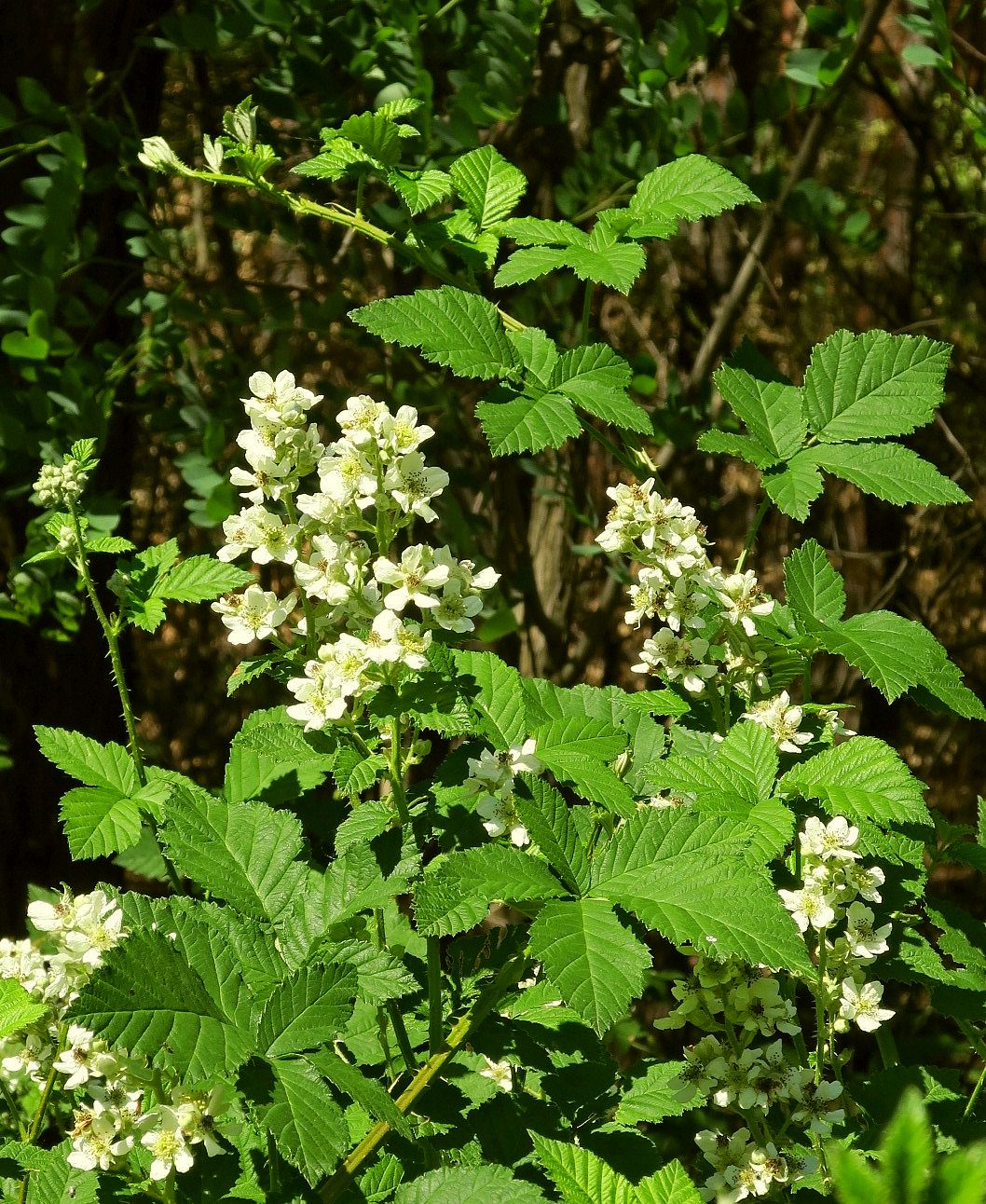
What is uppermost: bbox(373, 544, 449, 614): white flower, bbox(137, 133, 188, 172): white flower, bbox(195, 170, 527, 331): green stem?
Result: bbox(195, 170, 527, 331): green stem

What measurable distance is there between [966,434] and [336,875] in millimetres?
2960

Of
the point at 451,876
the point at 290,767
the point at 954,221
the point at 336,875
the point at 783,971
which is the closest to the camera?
the point at 451,876

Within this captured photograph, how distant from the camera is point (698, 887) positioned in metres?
0.83

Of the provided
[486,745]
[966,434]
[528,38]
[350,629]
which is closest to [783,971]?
[486,745]

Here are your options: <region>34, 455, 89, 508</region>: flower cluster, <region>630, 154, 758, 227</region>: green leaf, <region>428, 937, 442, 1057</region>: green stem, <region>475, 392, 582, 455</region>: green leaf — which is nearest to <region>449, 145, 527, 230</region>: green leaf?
<region>630, 154, 758, 227</region>: green leaf

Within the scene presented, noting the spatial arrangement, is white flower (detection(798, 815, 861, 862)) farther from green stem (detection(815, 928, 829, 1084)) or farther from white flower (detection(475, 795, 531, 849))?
white flower (detection(475, 795, 531, 849))

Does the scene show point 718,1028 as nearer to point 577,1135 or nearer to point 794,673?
point 577,1135

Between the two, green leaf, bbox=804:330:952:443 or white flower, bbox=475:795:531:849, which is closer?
white flower, bbox=475:795:531:849

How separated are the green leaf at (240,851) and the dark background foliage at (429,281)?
94cm

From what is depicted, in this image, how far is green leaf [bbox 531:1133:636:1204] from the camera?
0.71 metres

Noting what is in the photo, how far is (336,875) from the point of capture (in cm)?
96

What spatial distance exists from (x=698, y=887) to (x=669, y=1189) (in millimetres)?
197

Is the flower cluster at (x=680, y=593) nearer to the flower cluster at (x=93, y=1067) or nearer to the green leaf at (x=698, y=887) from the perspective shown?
the green leaf at (x=698, y=887)

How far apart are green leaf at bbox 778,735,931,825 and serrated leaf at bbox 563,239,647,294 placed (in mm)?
434
